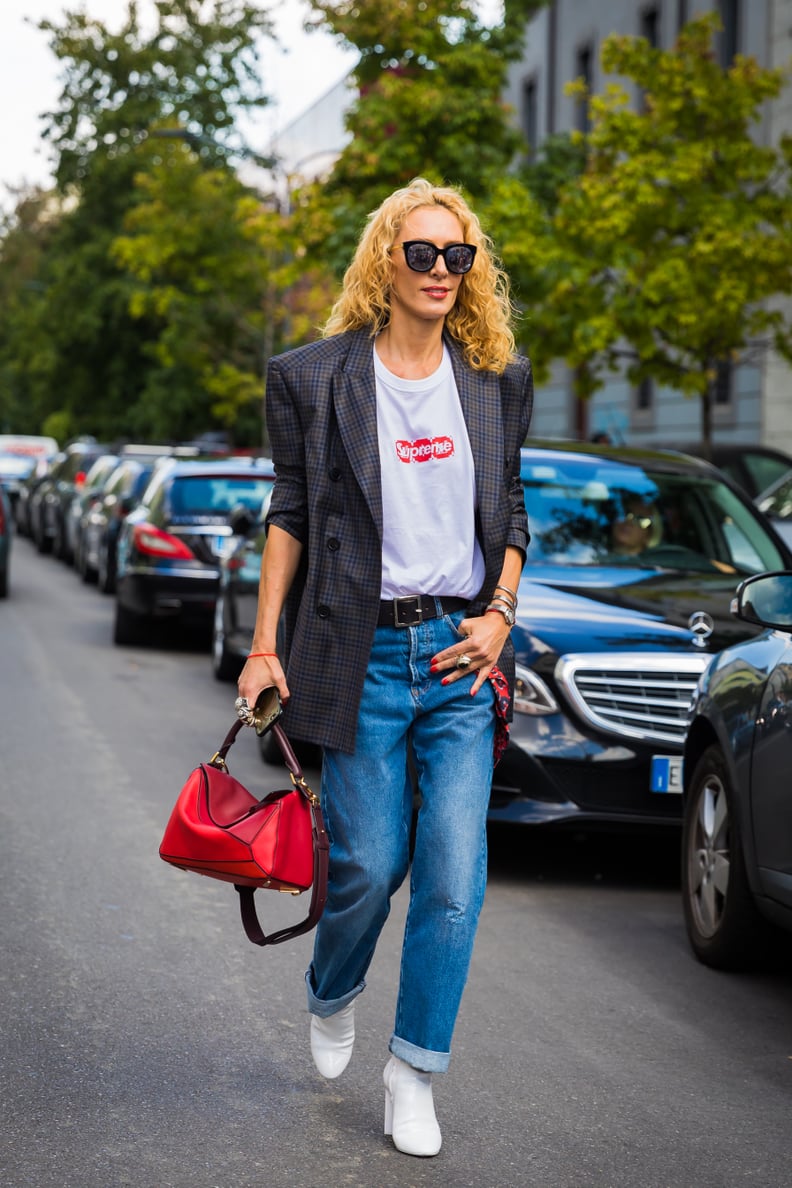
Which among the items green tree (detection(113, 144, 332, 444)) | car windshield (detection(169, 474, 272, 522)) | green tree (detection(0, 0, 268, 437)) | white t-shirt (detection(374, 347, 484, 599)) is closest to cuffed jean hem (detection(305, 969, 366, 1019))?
white t-shirt (detection(374, 347, 484, 599))

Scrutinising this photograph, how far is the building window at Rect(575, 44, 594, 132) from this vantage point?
33.2 meters

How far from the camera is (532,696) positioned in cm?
689

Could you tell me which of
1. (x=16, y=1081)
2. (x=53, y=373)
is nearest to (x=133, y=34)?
(x=53, y=373)

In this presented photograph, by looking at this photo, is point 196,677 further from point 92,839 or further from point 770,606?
point 770,606

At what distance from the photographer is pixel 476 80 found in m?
23.9

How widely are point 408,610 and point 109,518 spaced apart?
18038mm

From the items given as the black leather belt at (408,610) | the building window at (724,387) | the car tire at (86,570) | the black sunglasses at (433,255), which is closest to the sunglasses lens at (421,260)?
the black sunglasses at (433,255)

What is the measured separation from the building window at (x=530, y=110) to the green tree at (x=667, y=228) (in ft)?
53.2

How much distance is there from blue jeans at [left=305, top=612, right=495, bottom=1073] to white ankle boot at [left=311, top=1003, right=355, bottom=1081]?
22cm

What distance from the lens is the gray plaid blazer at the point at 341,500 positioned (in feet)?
13.0

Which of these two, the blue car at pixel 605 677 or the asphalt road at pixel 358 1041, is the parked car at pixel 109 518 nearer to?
the blue car at pixel 605 677

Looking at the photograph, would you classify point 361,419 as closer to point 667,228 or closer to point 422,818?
point 422,818

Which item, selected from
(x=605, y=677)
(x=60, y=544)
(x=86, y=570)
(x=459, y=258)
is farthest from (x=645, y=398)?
(x=459, y=258)

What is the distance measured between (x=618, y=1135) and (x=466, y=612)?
1214 mm
